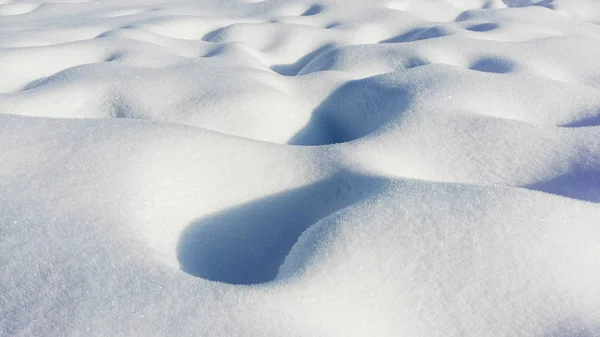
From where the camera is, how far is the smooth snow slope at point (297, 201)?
2.03ft

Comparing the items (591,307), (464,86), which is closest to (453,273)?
(591,307)

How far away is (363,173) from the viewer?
90cm

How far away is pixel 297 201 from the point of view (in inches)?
35.0

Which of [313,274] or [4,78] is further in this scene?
[4,78]

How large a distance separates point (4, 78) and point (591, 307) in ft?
5.18

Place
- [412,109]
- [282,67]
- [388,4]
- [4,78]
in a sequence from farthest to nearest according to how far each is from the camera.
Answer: [388,4] → [282,67] → [4,78] → [412,109]

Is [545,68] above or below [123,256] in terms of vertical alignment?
below

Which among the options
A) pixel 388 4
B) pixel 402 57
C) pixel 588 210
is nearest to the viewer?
pixel 588 210

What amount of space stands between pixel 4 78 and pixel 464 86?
132 cm

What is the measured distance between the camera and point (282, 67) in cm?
180

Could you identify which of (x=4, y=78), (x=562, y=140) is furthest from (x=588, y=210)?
(x=4, y=78)

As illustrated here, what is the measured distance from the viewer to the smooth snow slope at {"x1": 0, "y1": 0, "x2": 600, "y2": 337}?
0.62m

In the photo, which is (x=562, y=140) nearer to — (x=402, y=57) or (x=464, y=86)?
(x=464, y=86)

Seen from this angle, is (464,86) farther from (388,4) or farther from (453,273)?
(388,4)
